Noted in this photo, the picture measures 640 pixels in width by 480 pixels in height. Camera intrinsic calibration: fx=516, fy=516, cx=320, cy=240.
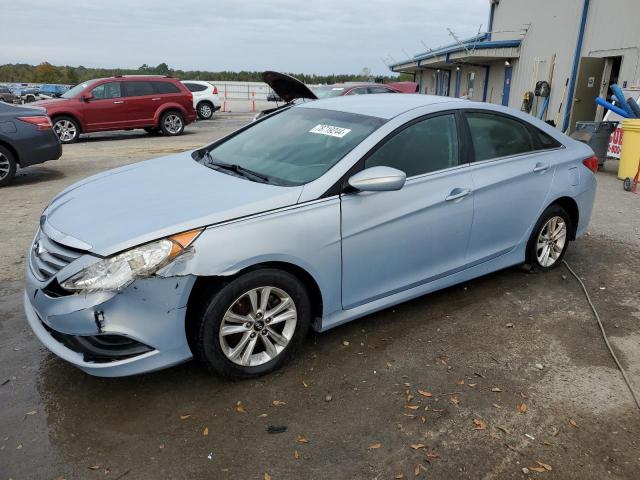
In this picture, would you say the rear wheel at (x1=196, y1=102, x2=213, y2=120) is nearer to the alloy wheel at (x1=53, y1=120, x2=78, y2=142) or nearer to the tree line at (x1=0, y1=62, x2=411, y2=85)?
the alloy wheel at (x1=53, y1=120, x2=78, y2=142)

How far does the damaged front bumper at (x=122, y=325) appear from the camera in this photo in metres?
2.58

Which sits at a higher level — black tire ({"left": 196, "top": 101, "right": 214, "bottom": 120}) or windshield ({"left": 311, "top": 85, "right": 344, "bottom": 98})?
windshield ({"left": 311, "top": 85, "right": 344, "bottom": 98})

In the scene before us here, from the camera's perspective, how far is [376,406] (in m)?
2.88

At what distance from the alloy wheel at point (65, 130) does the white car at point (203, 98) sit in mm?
8164

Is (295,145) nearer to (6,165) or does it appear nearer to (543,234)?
(543,234)

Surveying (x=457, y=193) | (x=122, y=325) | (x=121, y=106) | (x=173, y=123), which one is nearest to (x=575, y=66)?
(x=173, y=123)

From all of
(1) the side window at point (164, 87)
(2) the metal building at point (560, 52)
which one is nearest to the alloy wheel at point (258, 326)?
(2) the metal building at point (560, 52)

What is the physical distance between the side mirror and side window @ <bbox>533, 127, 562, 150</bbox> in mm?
1970

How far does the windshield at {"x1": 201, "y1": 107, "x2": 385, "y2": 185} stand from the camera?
3.36m

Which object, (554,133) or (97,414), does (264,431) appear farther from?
(554,133)

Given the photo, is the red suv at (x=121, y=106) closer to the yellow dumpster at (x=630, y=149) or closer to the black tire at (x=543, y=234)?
the yellow dumpster at (x=630, y=149)

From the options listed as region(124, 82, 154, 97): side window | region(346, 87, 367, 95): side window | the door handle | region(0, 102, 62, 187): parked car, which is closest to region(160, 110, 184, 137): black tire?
region(124, 82, 154, 97): side window

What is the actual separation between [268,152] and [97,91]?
12460 millimetres

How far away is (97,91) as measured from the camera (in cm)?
1422
